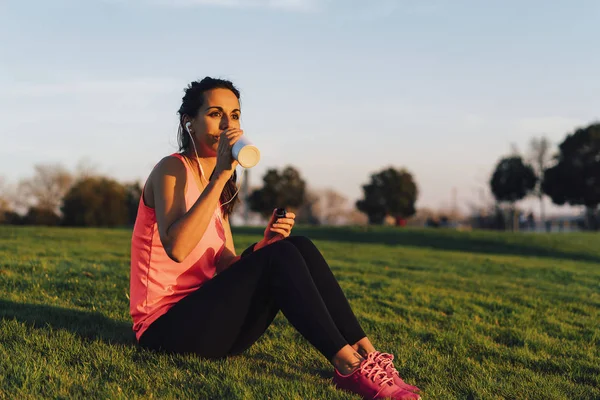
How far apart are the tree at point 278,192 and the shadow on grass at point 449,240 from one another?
1782 cm

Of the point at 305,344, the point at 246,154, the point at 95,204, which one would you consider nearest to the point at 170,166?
the point at 246,154

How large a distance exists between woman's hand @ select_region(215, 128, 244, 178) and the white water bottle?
75mm

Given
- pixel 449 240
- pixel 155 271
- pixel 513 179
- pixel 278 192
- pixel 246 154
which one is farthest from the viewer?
pixel 278 192

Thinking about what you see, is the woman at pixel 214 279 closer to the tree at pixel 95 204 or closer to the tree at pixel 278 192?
the tree at pixel 95 204

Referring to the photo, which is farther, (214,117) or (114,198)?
(114,198)

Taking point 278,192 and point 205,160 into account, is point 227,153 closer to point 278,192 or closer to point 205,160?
point 205,160

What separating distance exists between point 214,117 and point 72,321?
2.19m

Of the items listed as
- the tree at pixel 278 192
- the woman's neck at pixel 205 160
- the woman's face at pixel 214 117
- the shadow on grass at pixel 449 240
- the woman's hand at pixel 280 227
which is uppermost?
the tree at pixel 278 192

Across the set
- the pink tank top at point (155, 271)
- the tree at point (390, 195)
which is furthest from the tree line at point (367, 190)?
the pink tank top at point (155, 271)

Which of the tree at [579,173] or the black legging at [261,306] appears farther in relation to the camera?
the tree at [579,173]

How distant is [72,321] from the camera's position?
14.5 feet

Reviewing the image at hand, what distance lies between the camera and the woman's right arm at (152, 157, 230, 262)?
9.93 feet

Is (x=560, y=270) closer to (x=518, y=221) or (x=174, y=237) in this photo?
(x=174, y=237)

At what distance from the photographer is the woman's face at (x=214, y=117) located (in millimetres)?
3352
